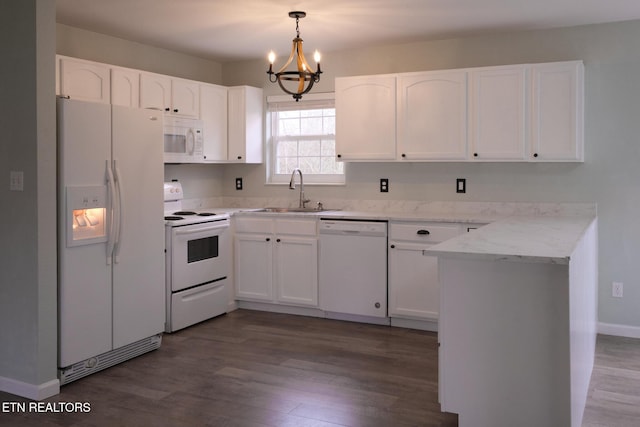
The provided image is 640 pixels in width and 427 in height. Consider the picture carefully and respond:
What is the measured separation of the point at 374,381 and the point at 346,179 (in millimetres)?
2351

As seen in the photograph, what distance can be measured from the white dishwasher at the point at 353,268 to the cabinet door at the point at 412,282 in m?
0.08

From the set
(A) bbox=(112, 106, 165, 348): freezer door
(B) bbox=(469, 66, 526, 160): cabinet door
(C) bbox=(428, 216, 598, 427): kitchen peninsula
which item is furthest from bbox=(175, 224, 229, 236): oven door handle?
(C) bbox=(428, 216, 598, 427): kitchen peninsula

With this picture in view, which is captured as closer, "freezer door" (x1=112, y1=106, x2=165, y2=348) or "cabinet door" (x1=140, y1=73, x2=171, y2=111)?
"freezer door" (x1=112, y1=106, x2=165, y2=348)

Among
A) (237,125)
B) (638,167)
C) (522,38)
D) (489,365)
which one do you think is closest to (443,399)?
(489,365)

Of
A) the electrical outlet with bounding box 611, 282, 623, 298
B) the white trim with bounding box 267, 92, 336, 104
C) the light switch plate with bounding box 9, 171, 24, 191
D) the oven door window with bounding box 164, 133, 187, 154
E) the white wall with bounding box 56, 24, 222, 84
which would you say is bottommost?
the electrical outlet with bounding box 611, 282, 623, 298

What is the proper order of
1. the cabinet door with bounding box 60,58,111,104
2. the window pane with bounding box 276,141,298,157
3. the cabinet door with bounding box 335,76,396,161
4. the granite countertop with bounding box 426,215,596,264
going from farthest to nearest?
the window pane with bounding box 276,141,298,157, the cabinet door with bounding box 335,76,396,161, the cabinet door with bounding box 60,58,111,104, the granite countertop with bounding box 426,215,596,264

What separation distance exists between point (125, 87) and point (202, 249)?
55.9 inches

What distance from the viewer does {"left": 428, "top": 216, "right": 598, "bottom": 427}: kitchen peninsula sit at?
2402 mm

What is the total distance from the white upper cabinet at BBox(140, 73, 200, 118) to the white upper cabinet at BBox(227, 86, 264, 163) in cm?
42

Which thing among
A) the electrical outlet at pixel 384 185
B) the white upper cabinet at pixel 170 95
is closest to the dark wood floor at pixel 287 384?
the electrical outlet at pixel 384 185

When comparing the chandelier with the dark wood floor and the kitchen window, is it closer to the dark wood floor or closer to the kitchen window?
the kitchen window

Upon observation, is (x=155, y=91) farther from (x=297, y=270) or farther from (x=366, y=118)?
(x=297, y=270)

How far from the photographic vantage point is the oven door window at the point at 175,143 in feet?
16.1

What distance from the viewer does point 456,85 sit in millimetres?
4621
